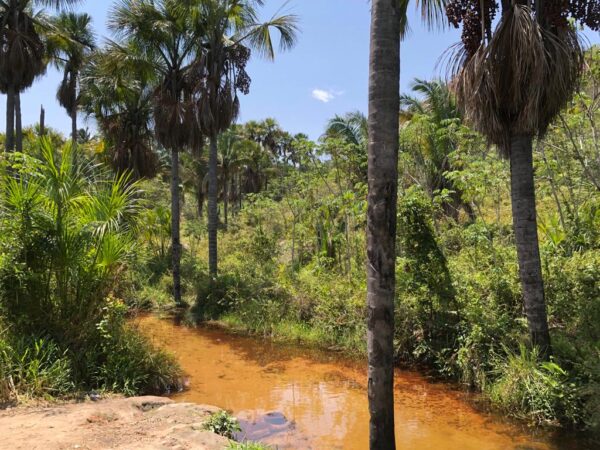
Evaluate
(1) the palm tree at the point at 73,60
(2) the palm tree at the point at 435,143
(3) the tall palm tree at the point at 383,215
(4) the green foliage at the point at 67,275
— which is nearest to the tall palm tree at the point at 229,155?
(1) the palm tree at the point at 73,60

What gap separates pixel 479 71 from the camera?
21.1 ft

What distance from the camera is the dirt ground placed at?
15.0ft

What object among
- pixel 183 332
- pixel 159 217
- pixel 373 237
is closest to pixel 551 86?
pixel 373 237

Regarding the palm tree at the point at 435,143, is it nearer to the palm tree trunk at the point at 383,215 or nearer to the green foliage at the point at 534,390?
the green foliage at the point at 534,390

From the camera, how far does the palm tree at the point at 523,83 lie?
6.03 m

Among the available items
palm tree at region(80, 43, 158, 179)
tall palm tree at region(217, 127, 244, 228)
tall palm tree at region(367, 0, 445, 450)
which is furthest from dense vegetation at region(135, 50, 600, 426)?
tall palm tree at region(217, 127, 244, 228)

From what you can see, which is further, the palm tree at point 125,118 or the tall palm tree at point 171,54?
the palm tree at point 125,118

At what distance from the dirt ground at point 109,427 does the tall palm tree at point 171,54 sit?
391 inches

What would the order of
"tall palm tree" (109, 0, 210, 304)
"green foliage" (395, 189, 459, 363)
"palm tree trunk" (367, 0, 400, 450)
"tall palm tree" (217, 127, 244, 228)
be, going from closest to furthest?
1. "palm tree trunk" (367, 0, 400, 450)
2. "green foliage" (395, 189, 459, 363)
3. "tall palm tree" (109, 0, 210, 304)
4. "tall palm tree" (217, 127, 244, 228)

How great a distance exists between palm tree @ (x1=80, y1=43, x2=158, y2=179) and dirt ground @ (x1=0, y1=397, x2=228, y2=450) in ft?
48.5

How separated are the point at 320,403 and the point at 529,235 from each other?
431 cm

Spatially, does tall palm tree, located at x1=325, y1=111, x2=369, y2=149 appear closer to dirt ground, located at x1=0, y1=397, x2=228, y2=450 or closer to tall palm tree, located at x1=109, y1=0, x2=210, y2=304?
tall palm tree, located at x1=109, y1=0, x2=210, y2=304

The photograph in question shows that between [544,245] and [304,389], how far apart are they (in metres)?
6.02

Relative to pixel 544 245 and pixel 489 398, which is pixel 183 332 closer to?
pixel 489 398
